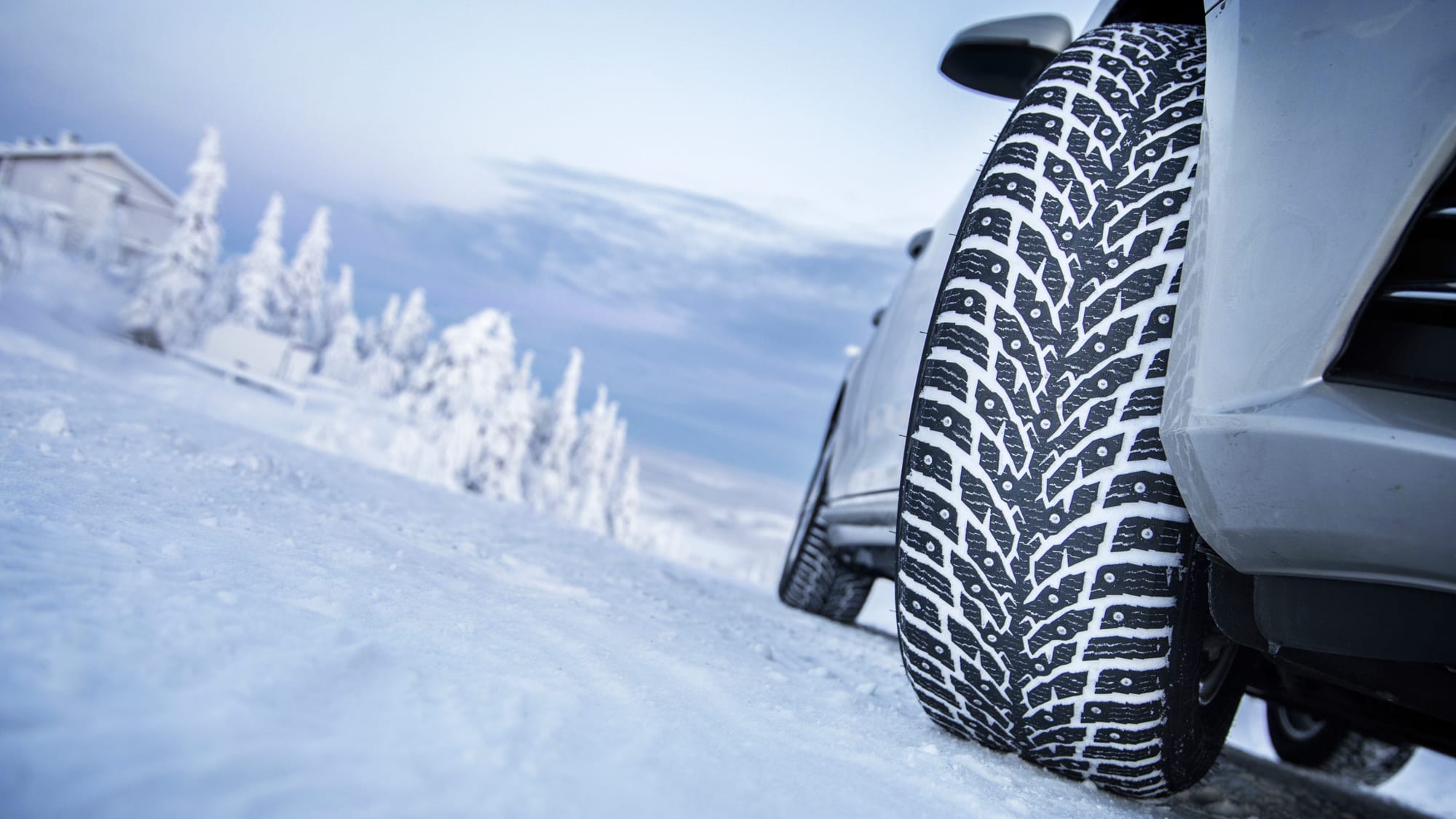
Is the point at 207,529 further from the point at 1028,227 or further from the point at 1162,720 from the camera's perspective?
the point at 1162,720

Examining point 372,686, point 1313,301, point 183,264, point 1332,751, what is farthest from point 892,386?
point 183,264

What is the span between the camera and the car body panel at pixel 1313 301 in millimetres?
734

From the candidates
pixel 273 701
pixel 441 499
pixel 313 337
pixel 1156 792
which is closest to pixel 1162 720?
pixel 1156 792

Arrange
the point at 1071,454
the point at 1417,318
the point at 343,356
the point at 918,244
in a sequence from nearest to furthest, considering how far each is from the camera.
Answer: the point at 1417,318 → the point at 1071,454 → the point at 918,244 → the point at 343,356

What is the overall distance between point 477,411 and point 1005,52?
2420 cm

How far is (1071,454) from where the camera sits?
103 centimetres

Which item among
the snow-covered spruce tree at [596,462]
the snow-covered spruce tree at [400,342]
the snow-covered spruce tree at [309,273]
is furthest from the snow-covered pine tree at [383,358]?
the snow-covered spruce tree at [596,462]

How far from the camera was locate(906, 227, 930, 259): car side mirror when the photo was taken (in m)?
2.43

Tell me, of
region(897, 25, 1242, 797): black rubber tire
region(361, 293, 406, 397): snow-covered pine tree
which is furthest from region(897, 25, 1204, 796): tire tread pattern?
region(361, 293, 406, 397): snow-covered pine tree

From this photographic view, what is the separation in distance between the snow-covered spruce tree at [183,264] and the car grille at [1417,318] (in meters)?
29.2

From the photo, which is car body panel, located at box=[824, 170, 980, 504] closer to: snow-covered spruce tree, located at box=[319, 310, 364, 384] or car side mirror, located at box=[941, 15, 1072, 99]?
car side mirror, located at box=[941, 15, 1072, 99]

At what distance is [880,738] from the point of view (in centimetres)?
114

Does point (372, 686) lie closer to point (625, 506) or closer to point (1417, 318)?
point (1417, 318)

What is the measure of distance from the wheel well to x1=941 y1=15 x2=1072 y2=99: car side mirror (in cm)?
20
